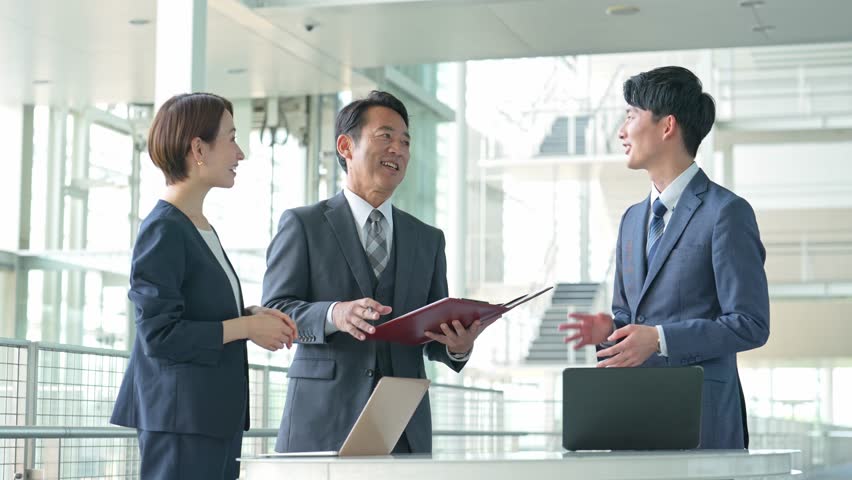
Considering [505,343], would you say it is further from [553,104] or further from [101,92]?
[101,92]

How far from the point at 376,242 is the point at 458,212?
728 cm

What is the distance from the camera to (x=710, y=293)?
284 cm

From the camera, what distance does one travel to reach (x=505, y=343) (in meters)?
16.8

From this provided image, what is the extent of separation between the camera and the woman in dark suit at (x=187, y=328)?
8.22 ft

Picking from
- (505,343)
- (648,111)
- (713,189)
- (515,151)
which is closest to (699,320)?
(713,189)

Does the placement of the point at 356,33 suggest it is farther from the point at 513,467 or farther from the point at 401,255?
the point at 513,467

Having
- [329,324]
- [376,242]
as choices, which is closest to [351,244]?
[376,242]

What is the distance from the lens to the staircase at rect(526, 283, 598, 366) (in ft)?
55.6

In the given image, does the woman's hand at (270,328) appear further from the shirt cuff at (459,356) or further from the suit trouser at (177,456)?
the shirt cuff at (459,356)

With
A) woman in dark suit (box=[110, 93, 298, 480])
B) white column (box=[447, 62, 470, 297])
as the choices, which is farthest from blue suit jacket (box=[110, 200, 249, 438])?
white column (box=[447, 62, 470, 297])

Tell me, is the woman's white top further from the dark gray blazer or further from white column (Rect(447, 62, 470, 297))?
white column (Rect(447, 62, 470, 297))

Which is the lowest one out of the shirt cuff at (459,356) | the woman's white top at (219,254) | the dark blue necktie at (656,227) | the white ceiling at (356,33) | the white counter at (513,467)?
the white counter at (513,467)

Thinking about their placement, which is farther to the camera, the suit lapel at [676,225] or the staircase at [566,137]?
the staircase at [566,137]

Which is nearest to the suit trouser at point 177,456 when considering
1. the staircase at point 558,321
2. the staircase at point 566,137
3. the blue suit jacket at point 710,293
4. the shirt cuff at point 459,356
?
the shirt cuff at point 459,356
